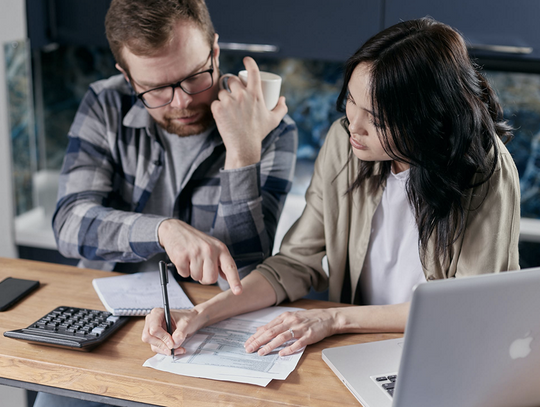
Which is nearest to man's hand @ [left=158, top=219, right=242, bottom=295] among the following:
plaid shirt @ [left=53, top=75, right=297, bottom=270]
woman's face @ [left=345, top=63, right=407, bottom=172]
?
plaid shirt @ [left=53, top=75, right=297, bottom=270]

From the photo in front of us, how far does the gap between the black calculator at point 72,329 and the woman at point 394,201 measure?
0.09 meters

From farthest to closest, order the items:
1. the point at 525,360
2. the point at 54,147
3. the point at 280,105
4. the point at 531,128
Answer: the point at 54,147, the point at 531,128, the point at 280,105, the point at 525,360

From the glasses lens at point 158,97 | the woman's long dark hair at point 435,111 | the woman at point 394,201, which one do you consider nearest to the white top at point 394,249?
the woman at point 394,201

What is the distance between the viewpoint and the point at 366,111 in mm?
1092

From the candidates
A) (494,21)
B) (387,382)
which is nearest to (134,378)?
(387,382)

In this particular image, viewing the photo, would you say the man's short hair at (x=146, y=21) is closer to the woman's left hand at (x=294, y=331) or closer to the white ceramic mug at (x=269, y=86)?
the white ceramic mug at (x=269, y=86)

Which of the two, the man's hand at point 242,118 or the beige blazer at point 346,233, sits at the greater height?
the man's hand at point 242,118

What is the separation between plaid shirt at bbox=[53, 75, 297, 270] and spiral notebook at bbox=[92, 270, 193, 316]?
0.38ft

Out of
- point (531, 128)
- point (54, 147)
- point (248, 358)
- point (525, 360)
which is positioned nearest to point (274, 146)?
point (248, 358)

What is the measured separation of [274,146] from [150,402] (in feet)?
2.67

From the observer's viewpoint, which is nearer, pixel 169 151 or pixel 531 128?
pixel 169 151

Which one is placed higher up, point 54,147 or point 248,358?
point 248,358

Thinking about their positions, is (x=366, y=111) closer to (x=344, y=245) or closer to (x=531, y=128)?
(x=344, y=245)

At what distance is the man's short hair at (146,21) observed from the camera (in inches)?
51.6
